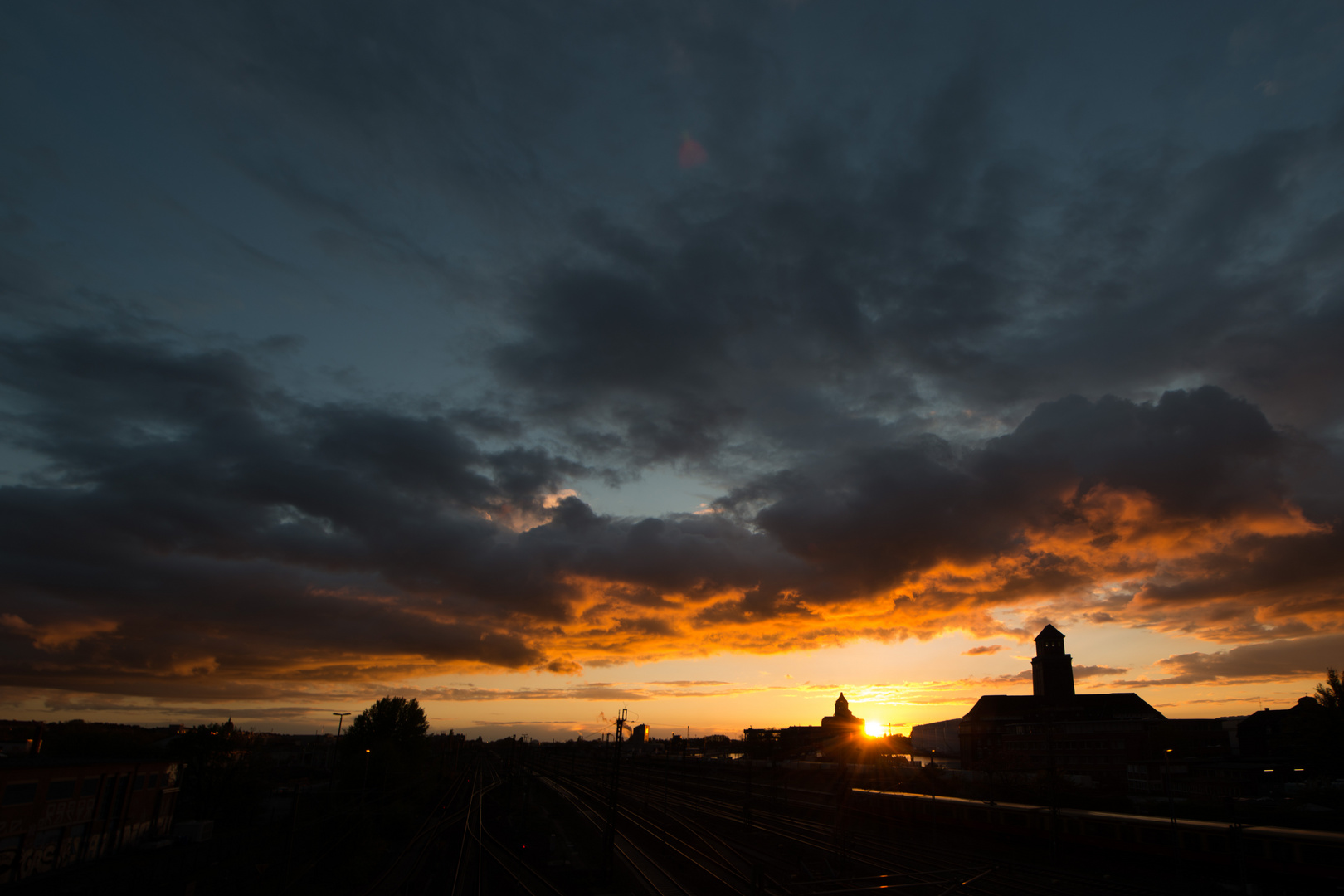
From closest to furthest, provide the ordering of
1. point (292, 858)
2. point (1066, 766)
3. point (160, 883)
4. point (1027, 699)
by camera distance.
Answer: point (160, 883) < point (292, 858) < point (1066, 766) < point (1027, 699)

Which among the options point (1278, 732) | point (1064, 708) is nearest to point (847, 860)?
point (1278, 732)

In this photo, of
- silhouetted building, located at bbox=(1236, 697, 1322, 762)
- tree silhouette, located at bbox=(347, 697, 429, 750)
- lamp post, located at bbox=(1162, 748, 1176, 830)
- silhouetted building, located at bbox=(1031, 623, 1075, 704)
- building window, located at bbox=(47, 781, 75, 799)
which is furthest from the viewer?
silhouetted building, located at bbox=(1031, 623, 1075, 704)

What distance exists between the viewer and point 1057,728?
393 ft

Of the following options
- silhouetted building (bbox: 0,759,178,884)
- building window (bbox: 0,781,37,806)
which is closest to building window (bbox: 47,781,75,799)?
silhouetted building (bbox: 0,759,178,884)

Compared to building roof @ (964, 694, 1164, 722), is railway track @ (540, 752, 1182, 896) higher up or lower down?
lower down

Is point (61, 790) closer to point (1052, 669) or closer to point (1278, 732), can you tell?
point (1278, 732)

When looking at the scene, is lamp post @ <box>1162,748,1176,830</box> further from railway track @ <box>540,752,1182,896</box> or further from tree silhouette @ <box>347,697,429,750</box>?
tree silhouette @ <box>347,697,429,750</box>

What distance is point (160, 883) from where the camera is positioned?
149ft

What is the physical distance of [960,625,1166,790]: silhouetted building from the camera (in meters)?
109

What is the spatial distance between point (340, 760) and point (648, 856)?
9750cm

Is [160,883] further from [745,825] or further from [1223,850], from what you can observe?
[1223,850]

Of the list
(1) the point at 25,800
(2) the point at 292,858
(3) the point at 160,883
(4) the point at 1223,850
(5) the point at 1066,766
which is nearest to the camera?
(4) the point at 1223,850

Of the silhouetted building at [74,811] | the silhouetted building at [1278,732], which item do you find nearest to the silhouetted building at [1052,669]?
the silhouetted building at [1278,732]

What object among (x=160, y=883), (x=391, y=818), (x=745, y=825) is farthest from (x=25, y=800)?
(x=745, y=825)
